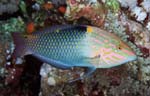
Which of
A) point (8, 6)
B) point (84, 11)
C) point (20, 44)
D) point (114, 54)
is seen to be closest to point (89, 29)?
point (114, 54)

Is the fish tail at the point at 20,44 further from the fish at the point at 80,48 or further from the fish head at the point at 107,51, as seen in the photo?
the fish head at the point at 107,51

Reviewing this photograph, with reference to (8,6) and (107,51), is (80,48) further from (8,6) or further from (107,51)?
(8,6)

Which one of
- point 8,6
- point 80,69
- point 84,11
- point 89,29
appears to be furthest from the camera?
point 8,6

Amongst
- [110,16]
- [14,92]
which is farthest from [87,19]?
[14,92]

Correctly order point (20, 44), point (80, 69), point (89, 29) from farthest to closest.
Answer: point (80, 69) → point (20, 44) → point (89, 29)

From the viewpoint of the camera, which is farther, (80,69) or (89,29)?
(80,69)

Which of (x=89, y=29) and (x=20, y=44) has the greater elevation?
(x=89, y=29)

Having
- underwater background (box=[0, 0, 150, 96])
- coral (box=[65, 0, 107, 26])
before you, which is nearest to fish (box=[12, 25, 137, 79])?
underwater background (box=[0, 0, 150, 96])

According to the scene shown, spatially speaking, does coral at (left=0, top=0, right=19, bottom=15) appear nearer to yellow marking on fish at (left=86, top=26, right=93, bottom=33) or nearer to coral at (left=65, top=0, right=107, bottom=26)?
coral at (left=65, top=0, right=107, bottom=26)

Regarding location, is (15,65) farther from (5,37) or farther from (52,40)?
(52,40)
